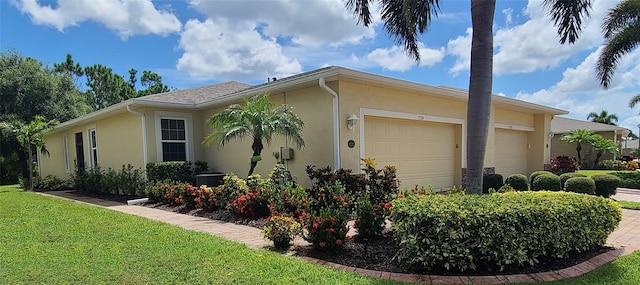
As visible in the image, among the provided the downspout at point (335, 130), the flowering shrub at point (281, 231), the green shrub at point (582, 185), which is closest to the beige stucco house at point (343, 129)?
the downspout at point (335, 130)

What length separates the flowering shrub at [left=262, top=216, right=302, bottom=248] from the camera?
15.9 feet

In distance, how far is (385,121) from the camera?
9.41 metres

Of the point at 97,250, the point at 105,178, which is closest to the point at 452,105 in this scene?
the point at 97,250

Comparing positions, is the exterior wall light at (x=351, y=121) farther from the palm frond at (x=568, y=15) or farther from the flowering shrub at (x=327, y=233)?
the palm frond at (x=568, y=15)

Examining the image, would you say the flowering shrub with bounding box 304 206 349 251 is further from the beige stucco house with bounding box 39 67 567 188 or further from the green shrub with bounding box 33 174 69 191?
the green shrub with bounding box 33 174 69 191

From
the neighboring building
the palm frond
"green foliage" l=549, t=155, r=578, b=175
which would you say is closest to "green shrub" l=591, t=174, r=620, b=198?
the palm frond

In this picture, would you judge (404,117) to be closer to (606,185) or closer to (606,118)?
(606,185)

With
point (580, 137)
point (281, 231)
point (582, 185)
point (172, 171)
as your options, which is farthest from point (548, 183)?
point (580, 137)

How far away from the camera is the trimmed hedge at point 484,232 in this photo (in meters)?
3.72

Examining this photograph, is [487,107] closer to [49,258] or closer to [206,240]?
[206,240]

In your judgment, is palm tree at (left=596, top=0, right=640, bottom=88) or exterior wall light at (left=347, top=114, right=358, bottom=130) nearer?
exterior wall light at (left=347, top=114, right=358, bottom=130)

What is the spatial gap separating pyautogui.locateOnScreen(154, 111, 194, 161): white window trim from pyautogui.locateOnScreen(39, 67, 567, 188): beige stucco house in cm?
3

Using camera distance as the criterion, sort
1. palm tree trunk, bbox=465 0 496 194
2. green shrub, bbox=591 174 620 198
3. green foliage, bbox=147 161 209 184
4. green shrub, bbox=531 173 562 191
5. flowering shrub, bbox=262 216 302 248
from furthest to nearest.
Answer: green foliage, bbox=147 161 209 184, green shrub, bbox=531 173 562 191, green shrub, bbox=591 174 620 198, palm tree trunk, bbox=465 0 496 194, flowering shrub, bbox=262 216 302 248

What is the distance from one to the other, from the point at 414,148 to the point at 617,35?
35.9 feet
